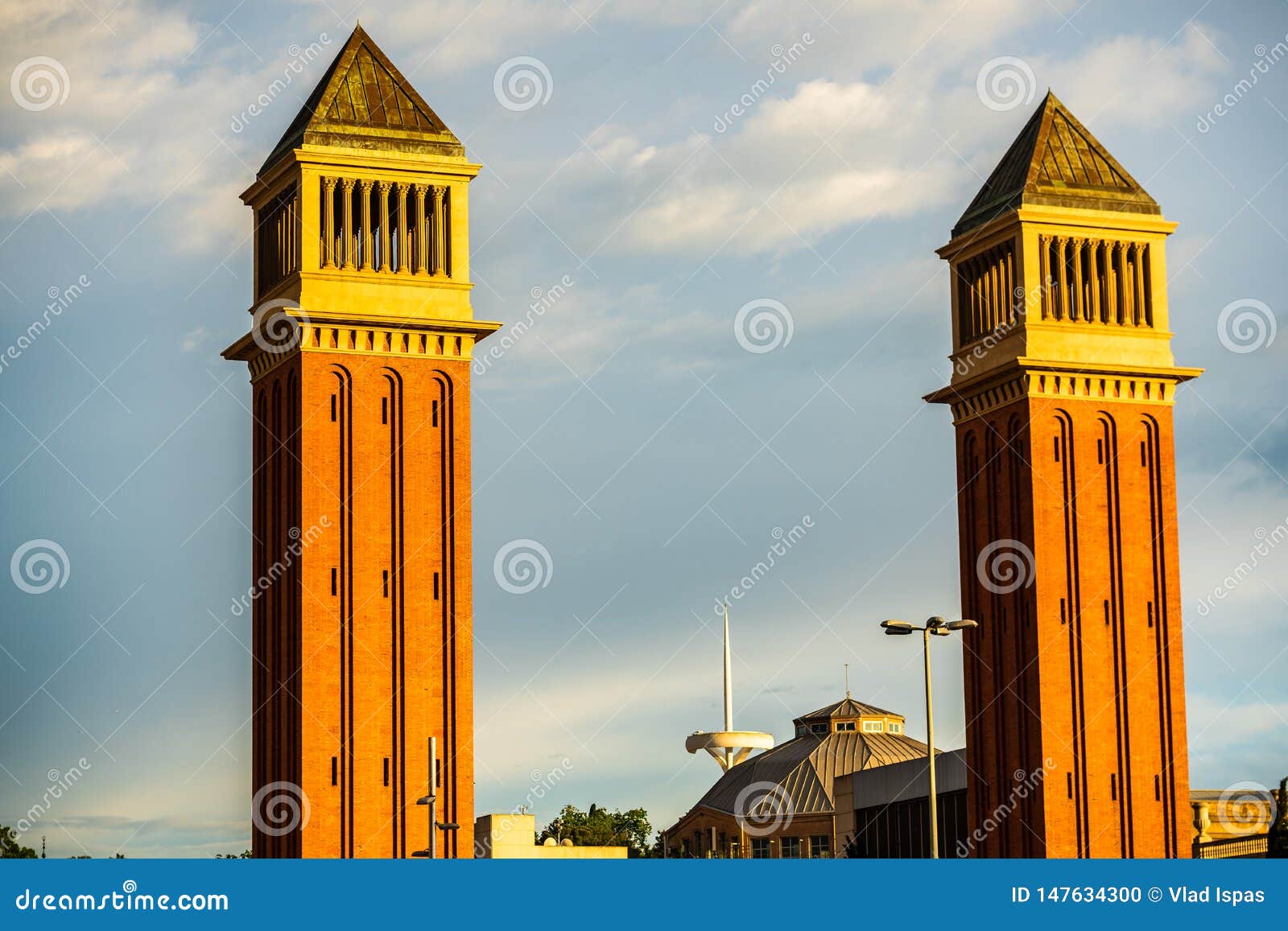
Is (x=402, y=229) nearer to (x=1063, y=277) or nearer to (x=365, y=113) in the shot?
(x=365, y=113)

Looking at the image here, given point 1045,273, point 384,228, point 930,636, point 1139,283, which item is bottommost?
point 930,636

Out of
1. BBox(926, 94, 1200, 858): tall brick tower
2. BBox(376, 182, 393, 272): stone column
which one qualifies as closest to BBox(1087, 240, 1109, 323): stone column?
BBox(926, 94, 1200, 858): tall brick tower

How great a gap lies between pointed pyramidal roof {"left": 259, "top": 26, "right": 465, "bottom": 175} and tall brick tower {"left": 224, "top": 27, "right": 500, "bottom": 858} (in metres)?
0.09

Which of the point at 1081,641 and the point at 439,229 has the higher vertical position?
the point at 439,229

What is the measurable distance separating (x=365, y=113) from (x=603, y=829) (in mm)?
101113

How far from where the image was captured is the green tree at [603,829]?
165625 mm

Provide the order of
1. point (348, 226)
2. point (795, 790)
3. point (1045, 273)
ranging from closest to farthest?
point (348, 226)
point (1045, 273)
point (795, 790)

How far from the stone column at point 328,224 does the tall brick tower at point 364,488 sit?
5 cm

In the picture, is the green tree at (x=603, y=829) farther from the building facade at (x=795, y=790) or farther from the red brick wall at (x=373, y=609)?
the red brick wall at (x=373, y=609)

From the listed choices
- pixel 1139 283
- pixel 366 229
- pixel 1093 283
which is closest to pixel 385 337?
pixel 366 229

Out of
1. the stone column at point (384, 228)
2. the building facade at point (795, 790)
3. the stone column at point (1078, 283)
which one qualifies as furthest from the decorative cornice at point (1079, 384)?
the building facade at point (795, 790)

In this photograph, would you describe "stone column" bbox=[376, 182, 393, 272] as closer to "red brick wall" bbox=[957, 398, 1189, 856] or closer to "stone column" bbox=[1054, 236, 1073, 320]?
"red brick wall" bbox=[957, 398, 1189, 856]

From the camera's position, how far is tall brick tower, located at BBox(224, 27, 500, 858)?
70250mm

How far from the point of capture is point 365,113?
74.8m
